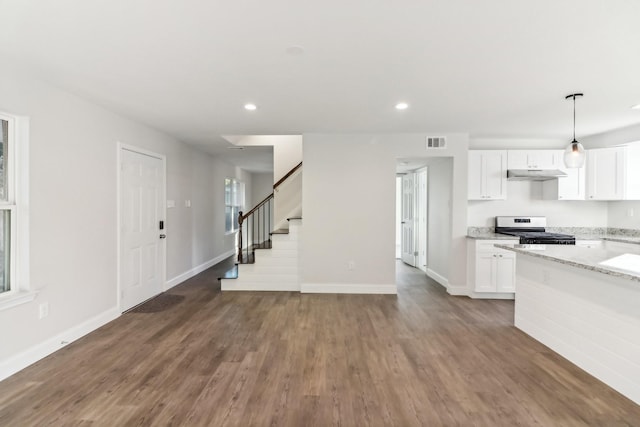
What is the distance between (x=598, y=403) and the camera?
215 cm

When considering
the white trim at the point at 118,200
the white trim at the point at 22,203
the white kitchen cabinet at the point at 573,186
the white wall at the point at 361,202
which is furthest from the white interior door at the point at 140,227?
the white kitchen cabinet at the point at 573,186

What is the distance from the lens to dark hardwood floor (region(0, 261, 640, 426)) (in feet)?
6.65

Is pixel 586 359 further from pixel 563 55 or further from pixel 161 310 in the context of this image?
pixel 161 310

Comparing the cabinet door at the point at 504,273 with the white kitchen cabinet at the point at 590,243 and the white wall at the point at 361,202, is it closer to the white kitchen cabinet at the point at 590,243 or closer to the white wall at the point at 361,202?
the white wall at the point at 361,202

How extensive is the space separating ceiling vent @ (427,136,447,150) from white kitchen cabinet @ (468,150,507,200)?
501 millimetres

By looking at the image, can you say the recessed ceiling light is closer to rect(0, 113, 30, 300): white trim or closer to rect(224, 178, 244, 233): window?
rect(0, 113, 30, 300): white trim

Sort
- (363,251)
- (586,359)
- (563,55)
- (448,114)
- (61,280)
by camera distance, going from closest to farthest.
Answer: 1. (563,55)
2. (586,359)
3. (61,280)
4. (448,114)
5. (363,251)

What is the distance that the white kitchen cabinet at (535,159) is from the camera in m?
4.82

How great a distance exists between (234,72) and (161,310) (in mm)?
3219

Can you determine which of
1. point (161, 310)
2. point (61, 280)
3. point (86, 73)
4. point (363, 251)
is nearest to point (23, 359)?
point (61, 280)

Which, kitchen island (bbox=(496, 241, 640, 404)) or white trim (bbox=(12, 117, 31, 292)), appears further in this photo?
white trim (bbox=(12, 117, 31, 292))

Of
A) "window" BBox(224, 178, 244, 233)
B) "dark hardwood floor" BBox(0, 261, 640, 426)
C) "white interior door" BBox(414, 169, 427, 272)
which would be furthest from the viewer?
"window" BBox(224, 178, 244, 233)

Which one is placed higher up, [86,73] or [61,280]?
[86,73]

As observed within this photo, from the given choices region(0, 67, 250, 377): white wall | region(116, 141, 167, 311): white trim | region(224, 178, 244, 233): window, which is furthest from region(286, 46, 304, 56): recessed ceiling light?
region(224, 178, 244, 233): window
